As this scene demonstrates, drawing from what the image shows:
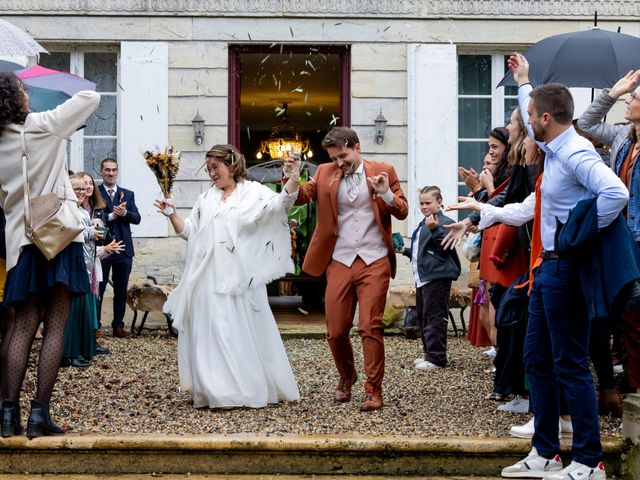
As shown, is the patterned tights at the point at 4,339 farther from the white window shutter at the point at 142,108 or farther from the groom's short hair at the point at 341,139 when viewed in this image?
the white window shutter at the point at 142,108

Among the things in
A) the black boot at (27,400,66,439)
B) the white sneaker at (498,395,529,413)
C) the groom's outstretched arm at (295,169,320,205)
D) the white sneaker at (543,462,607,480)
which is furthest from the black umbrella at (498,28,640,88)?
the black boot at (27,400,66,439)

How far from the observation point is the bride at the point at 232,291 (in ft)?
24.3

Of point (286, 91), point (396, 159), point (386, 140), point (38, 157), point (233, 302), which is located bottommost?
point (233, 302)

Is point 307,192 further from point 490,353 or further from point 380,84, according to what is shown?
point 380,84

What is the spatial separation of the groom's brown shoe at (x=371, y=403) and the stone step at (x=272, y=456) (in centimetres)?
123

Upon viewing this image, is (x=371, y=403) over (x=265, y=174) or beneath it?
beneath

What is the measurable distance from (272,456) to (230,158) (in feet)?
8.13

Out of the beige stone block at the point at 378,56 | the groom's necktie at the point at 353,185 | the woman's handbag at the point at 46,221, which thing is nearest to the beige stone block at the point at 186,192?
the beige stone block at the point at 378,56

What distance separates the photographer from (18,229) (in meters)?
6.13

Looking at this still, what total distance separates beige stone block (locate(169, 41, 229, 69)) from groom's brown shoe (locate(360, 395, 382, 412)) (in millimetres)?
6723

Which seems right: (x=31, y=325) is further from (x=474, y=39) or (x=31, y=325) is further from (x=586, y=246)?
(x=474, y=39)

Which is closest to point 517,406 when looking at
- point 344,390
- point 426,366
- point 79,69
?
point 344,390

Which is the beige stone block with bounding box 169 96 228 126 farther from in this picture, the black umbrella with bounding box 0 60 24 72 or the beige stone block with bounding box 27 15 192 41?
the black umbrella with bounding box 0 60 24 72

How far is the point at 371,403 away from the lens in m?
7.29
